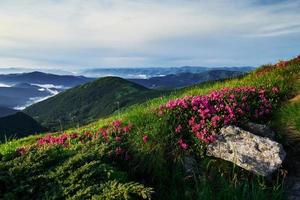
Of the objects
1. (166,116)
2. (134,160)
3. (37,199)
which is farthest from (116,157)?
(37,199)

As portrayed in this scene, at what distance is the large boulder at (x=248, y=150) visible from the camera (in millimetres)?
11805

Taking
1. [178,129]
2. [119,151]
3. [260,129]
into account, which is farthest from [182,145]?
A: [260,129]

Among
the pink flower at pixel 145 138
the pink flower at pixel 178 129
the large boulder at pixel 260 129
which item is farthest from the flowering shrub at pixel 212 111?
the pink flower at pixel 145 138

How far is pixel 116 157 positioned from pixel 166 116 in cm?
271

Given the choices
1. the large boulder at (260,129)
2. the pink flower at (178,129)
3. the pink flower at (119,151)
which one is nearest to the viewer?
the pink flower at (119,151)

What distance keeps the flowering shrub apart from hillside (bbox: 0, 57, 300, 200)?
3 centimetres

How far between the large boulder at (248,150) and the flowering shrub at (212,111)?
18.0 inches

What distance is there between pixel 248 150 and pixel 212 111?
2.63 metres

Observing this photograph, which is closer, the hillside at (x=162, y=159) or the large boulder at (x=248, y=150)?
the hillside at (x=162, y=159)

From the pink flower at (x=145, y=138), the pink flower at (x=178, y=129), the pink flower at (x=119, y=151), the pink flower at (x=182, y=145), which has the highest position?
the pink flower at (x=178, y=129)

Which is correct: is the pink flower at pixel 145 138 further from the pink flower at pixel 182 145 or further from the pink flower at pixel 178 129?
the pink flower at pixel 178 129

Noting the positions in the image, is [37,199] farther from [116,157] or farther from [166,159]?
[166,159]

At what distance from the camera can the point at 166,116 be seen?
14438 millimetres

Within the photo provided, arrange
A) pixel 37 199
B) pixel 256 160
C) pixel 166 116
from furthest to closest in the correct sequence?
pixel 166 116
pixel 256 160
pixel 37 199
